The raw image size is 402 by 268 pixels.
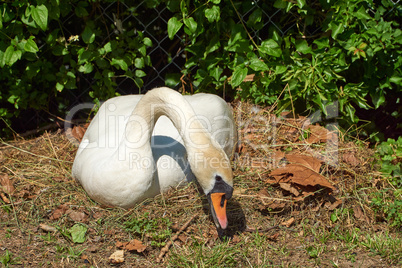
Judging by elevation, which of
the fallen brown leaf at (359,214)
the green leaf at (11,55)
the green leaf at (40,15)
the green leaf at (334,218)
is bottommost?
the fallen brown leaf at (359,214)

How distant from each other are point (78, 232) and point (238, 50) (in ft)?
7.97

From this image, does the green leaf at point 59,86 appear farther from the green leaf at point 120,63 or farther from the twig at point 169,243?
the twig at point 169,243

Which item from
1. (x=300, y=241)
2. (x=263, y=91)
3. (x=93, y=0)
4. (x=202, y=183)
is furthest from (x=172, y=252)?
(x=93, y=0)

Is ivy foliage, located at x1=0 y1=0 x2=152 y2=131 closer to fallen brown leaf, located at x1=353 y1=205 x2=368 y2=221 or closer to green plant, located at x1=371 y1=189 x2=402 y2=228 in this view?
fallen brown leaf, located at x1=353 y1=205 x2=368 y2=221

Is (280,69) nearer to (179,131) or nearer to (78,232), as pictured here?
(179,131)

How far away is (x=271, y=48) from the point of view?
4.49m

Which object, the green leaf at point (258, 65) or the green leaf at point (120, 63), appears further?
the green leaf at point (120, 63)

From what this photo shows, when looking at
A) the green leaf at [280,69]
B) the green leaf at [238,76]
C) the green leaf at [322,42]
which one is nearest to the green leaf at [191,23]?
the green leaf at [238,76]

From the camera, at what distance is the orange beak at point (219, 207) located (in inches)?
119

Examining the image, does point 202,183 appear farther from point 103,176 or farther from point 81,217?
point 81,217

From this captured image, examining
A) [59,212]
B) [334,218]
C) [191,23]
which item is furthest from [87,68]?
[334,218]

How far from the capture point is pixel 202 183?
3061mm

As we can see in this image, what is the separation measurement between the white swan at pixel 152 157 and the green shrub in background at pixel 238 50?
1072 millimetres

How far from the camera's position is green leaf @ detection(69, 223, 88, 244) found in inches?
130
